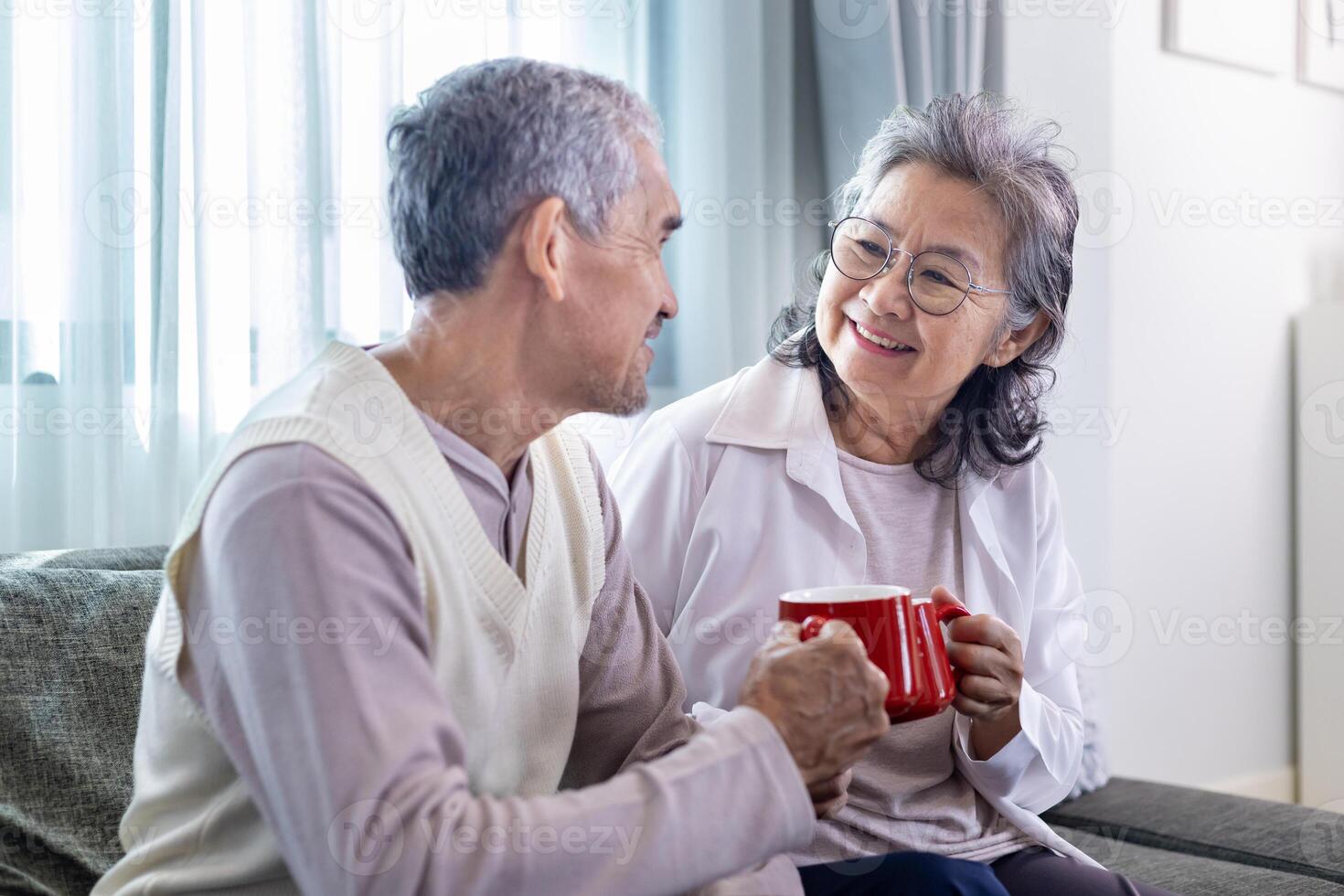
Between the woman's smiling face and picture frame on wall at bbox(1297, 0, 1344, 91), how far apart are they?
2241mm

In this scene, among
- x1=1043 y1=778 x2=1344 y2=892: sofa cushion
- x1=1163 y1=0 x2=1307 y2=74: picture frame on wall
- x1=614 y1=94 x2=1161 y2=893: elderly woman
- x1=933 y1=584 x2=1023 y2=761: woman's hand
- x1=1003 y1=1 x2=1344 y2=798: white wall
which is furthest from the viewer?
x1=1163 y1=0 x2=1307 y2=74: picture frame on wall

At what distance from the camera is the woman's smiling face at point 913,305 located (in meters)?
1.54

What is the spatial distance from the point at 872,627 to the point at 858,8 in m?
1.91

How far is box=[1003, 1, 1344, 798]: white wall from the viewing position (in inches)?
112

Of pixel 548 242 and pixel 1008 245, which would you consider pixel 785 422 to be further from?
pixel 548 242

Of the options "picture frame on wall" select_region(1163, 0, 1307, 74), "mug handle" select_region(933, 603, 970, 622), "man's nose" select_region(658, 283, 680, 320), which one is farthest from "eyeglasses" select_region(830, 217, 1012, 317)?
"picture frame on wall" select_region(1163, 0, 1307, 74)

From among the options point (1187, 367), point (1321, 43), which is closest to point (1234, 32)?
point (1321, 43)

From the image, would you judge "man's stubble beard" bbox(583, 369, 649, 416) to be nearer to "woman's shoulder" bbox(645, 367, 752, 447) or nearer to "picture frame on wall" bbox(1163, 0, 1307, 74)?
"woman's shoulder" bbox(645, 367, 752, 447)

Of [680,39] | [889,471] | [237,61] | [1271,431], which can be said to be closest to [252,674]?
[889,471]

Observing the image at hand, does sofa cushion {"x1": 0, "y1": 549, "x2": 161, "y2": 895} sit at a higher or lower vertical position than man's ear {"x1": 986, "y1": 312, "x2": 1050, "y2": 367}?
lower

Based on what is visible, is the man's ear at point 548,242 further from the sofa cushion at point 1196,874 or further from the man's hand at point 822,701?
the sofa cushion at point 1196,874

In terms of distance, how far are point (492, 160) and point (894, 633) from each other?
52 centimetres

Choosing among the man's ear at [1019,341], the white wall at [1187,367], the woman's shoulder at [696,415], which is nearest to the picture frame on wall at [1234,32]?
the white wall at [1187,367]

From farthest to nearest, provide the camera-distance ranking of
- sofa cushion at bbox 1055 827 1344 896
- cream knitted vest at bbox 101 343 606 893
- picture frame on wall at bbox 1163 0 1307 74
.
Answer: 1. picture frame on wall at bbox 1163 0 1307 74
2. sofa cushion at bbox 1055 827 1344 896
3. cream knitted vest at bbox 101 343 606 893
